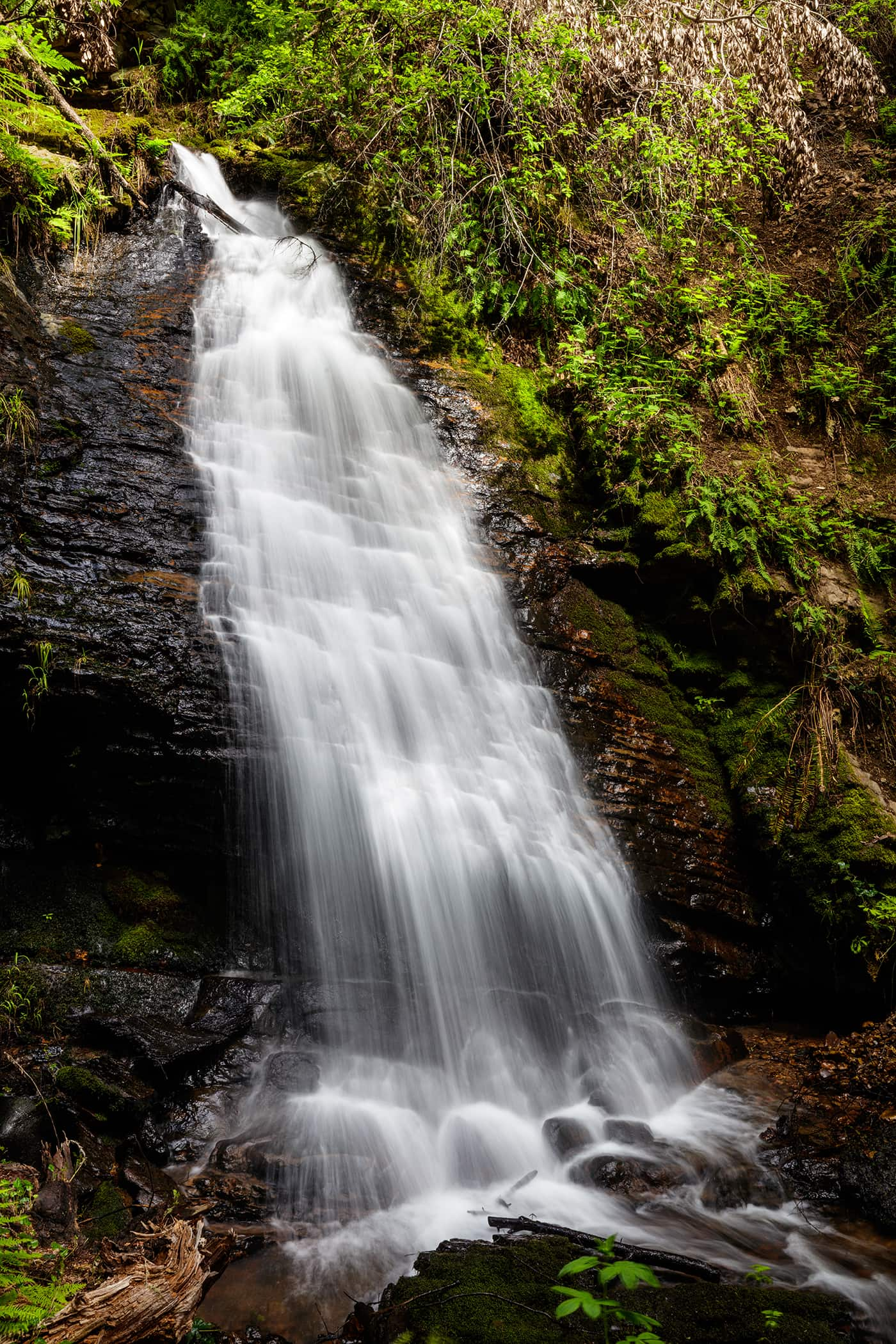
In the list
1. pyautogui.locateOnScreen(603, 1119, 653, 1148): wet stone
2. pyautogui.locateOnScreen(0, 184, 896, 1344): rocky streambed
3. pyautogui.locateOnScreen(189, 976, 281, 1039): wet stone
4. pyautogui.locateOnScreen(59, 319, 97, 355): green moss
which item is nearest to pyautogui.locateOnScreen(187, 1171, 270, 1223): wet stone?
pyautogui.locateOnScreen(0, 184, 896, 1344): rocky streambed

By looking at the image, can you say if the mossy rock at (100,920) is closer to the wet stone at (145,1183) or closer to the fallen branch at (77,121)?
the wet stone at (145,1183)

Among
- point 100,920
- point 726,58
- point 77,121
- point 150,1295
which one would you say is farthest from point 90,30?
point 150,1295

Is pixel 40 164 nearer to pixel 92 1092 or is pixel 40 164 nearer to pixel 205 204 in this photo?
pixel 205 204

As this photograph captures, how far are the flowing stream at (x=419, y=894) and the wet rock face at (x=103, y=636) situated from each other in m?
0.26

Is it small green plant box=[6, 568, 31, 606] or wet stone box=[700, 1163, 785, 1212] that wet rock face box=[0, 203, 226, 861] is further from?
wet stone box=[700, 1163, 785, 1212]

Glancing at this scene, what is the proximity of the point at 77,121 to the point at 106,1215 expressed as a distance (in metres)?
9.11

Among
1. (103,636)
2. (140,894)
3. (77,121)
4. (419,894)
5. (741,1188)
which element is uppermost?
(77,121)

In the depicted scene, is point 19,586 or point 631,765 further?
point 631,765

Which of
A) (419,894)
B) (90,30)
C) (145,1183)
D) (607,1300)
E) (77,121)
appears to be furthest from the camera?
(90,30)

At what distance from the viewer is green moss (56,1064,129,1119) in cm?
344

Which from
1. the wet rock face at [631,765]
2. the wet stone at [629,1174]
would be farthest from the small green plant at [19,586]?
the wet stone at [629,1174]

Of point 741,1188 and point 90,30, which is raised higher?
point 90,30

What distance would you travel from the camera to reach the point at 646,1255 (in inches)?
116

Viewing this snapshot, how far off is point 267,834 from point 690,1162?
292 cm
